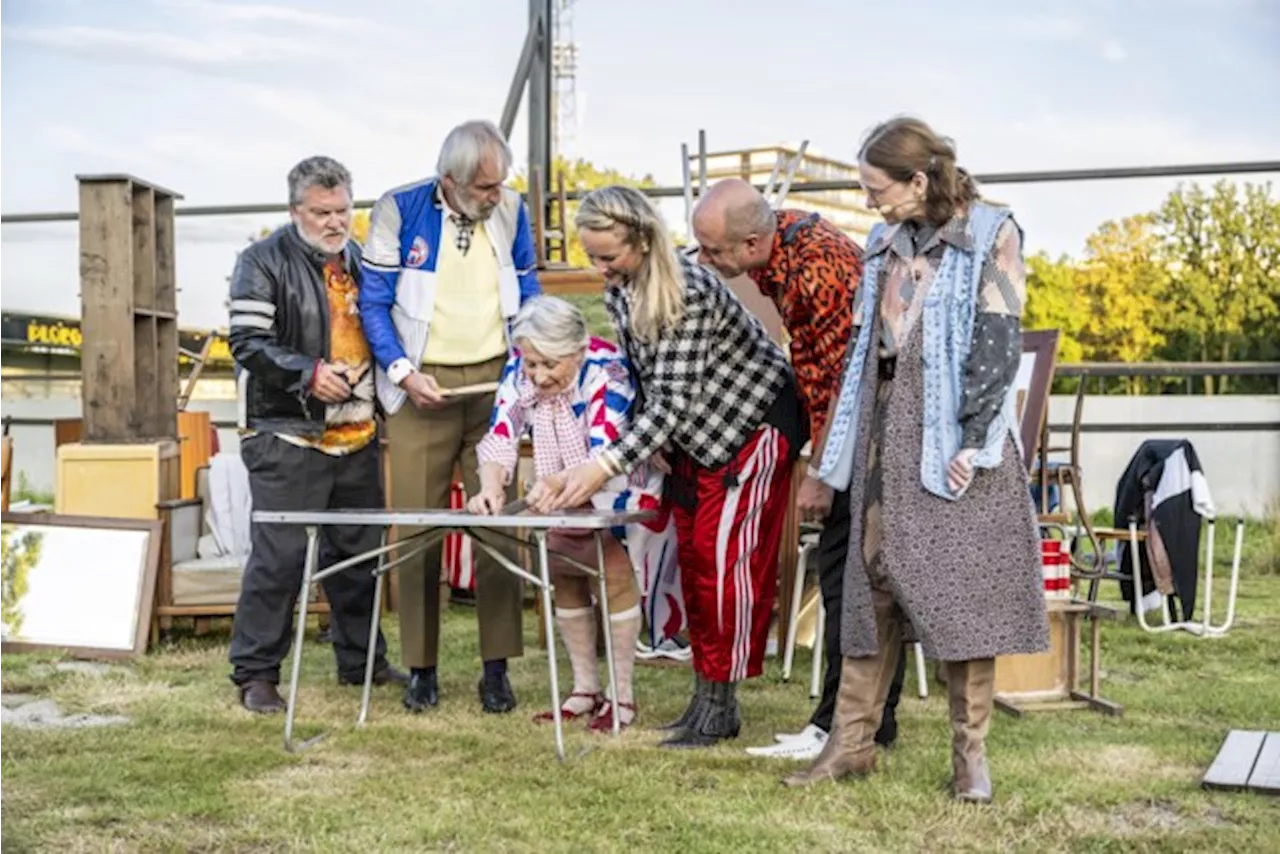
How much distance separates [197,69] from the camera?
5395 millimetres

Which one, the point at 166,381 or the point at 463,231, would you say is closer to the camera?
the point at 463,231

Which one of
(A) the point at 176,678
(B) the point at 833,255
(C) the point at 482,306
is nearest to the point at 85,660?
(A) the point at 176,678

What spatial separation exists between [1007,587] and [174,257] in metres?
3.64

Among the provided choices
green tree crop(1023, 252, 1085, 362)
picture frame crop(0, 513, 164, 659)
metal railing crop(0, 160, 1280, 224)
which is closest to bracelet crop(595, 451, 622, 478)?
picture frame crop(0, 513, 164, 659)

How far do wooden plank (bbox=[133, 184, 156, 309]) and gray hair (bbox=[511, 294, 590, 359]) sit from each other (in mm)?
2247

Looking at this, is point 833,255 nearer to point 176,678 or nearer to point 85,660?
point 176,678

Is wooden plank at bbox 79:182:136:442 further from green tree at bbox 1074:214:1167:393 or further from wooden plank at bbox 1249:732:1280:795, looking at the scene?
green tree at bbox 1074:214:1167:393

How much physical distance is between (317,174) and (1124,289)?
9130 mm

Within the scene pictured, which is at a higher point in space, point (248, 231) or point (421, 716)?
point (248, 231)

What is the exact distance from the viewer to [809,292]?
336 centimetres

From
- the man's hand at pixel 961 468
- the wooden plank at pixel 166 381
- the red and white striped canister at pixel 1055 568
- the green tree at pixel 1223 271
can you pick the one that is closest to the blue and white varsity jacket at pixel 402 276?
the man's hand at pixel 961 468

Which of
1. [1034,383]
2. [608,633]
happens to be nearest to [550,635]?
[608,633]

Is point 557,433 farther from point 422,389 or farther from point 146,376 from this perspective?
point 146,376

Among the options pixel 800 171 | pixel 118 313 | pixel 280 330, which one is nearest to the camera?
pixel 280 330
